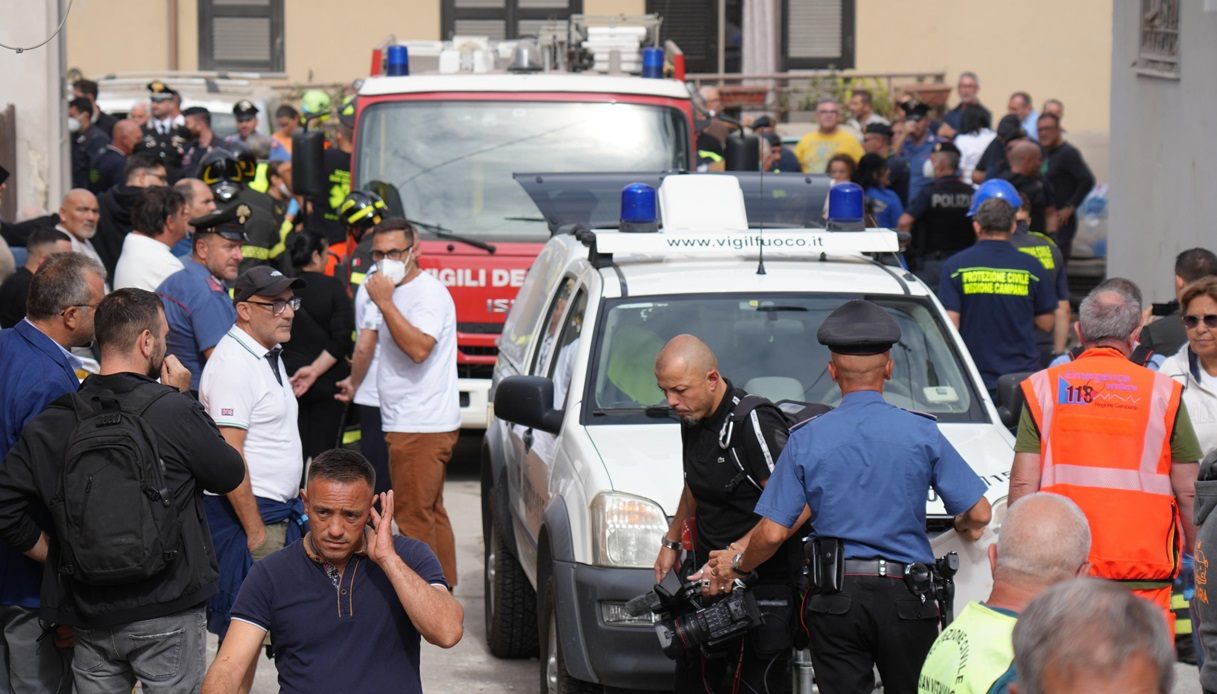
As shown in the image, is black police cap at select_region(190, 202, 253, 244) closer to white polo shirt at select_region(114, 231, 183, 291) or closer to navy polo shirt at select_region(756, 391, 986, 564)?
white polo shirt at select_region(114, 231, 183, 291)

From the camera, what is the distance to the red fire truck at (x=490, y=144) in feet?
36.9

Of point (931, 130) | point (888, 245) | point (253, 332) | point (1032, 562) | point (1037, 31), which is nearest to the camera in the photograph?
point (1032, 562)

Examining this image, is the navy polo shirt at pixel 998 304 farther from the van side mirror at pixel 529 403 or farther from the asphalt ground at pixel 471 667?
the van side mirror at pixel 529 403

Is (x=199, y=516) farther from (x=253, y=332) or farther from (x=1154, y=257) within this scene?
(x=1154, y=257)

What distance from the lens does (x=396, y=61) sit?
11.9 meters

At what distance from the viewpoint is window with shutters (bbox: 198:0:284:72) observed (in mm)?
25359

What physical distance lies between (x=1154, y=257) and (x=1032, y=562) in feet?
29.7

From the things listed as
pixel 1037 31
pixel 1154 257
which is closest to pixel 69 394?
pixel 1154 257

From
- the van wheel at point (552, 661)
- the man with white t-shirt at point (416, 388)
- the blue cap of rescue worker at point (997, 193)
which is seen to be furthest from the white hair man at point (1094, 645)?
the blue cap of rescue worker at point (997, 193)

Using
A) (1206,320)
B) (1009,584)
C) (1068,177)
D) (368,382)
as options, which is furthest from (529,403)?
(1068,177)

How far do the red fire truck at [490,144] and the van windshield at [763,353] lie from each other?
4.49 metres

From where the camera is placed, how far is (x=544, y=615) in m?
6.30

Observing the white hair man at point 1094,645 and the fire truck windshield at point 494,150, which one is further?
the fire truck windshield at point 494,150

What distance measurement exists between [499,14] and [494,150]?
1426 centimetres
